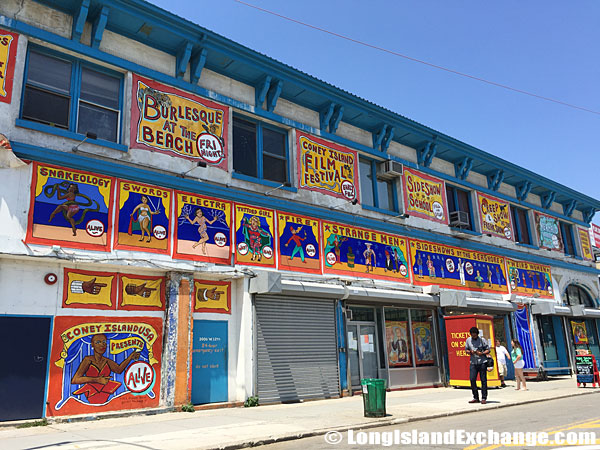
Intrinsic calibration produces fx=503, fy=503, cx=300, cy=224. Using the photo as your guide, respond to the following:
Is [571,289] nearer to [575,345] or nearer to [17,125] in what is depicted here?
[575,345]

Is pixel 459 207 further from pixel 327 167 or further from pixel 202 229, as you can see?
pixel 202 229

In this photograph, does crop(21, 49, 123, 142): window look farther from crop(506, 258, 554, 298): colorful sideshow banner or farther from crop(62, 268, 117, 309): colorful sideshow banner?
crop(506, 258, 554, 298): colorful sideshow banner

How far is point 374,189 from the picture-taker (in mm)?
19578

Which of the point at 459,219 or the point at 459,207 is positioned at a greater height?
the point at 459,207

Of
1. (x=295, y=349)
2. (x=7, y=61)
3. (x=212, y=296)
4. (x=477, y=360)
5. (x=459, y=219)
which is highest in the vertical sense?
(x=7, y=61)

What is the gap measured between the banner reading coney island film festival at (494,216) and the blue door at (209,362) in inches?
596

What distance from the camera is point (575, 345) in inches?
1062

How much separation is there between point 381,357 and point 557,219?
58.4 feet

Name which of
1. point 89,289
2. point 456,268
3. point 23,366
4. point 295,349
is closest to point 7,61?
point 89,289

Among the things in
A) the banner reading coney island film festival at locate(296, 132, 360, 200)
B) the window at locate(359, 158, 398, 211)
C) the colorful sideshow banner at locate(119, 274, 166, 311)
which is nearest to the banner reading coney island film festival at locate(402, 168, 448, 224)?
the window at locate(359, 158, 398, 211)

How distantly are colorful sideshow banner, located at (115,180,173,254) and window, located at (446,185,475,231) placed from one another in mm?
13654

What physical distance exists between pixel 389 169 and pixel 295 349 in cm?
832

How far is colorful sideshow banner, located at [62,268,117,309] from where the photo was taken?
37.7 feet

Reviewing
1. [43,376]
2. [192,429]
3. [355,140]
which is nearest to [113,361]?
[43,376]
